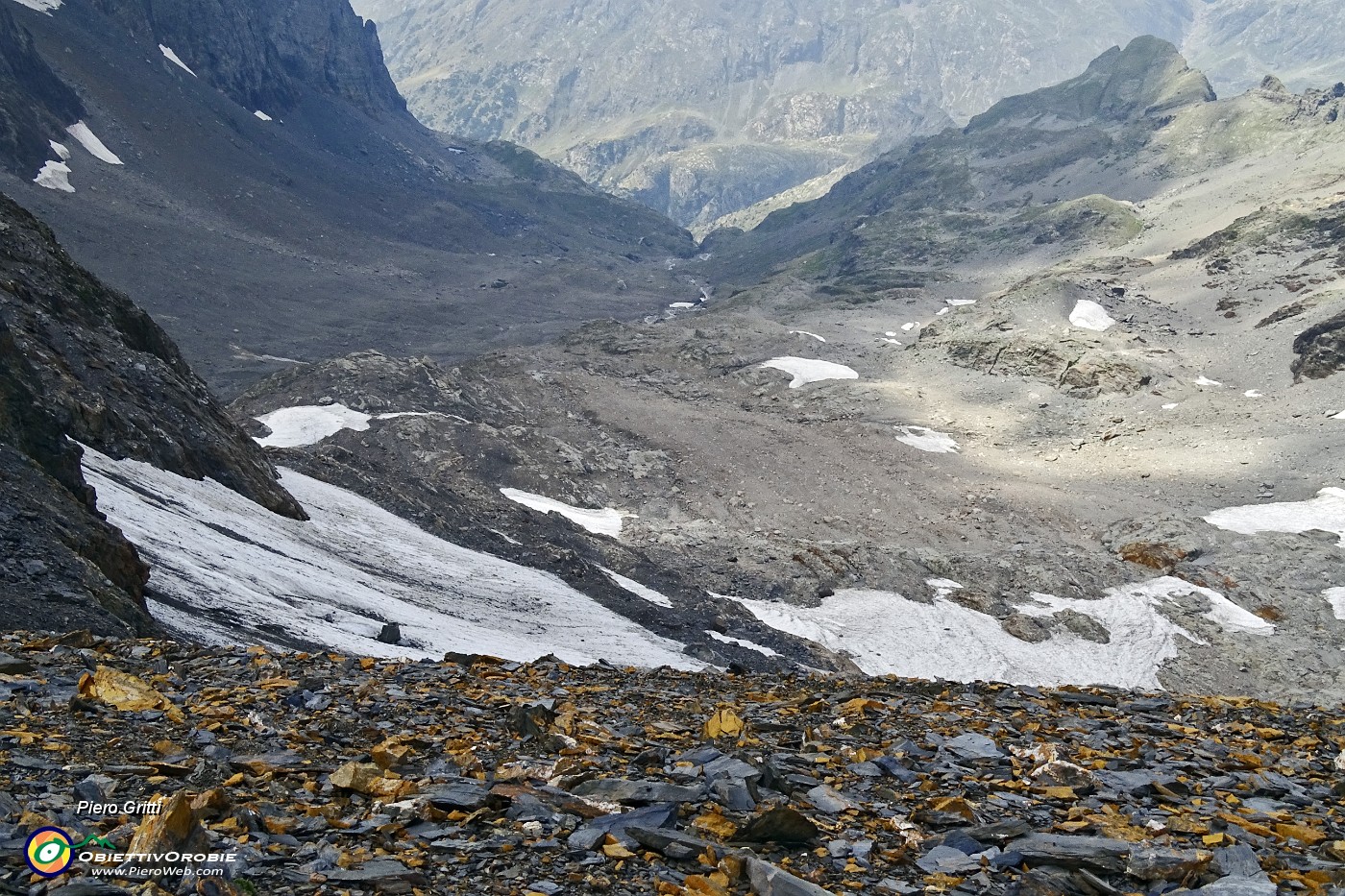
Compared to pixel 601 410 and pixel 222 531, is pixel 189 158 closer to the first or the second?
pixel 601 410

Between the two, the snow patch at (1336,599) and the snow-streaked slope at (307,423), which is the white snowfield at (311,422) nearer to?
the snow-streaked slope at (307,423)

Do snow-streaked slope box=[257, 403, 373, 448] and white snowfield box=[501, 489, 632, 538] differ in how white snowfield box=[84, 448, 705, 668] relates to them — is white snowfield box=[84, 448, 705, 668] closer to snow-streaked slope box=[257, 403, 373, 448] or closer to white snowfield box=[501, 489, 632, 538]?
white snowfield box=[501, 489, 632, 538]

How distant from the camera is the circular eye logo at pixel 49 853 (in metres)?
6.02

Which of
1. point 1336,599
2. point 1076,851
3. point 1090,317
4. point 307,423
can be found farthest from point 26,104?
point 1076,851

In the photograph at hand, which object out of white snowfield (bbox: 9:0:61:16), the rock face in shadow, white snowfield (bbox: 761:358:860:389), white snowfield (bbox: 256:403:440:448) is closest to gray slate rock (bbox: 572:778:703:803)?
the rock face in shadow

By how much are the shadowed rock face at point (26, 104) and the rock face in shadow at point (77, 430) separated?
414 ft

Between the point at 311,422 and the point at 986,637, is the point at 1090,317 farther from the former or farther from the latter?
the point at 311,422

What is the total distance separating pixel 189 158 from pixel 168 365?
157076 mm

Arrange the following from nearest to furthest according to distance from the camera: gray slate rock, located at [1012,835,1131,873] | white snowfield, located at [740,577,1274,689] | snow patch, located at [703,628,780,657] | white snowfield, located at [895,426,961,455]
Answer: gray slate rock, located at [1012,835,1131,873] < snow patch, located at [703,628,780,657] < white snowfield, located at [740,577,1274,689] < white snowfield, located at [895,426,961,455]

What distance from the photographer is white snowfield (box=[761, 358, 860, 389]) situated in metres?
99.8

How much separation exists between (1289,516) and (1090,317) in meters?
57.8

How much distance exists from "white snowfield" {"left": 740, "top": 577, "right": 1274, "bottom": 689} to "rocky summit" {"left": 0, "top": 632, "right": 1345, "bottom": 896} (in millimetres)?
25672

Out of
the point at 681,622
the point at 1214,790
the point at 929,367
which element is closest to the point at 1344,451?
the point at 929,367

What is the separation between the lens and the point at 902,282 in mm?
164250
